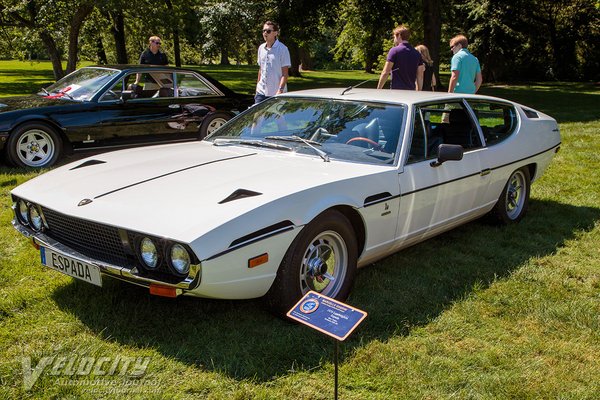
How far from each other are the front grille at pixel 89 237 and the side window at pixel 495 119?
3315 mm

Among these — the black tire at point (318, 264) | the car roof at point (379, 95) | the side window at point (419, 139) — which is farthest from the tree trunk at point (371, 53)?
the black tire at point (318, 264)

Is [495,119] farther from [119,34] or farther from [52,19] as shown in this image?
[119,34]

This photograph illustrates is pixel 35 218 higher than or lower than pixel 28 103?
lower

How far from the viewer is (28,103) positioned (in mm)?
7641

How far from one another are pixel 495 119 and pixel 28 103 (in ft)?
18.9

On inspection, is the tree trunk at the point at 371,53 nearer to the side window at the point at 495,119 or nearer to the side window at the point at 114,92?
the side window at the point at 114,92

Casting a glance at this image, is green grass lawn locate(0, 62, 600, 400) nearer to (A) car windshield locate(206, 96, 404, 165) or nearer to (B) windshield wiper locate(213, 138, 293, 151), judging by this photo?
(A) car windshield locate(206, 96, 404, 165)

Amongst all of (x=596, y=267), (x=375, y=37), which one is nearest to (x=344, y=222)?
(x=596, y=267)

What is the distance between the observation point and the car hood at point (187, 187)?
124 inches

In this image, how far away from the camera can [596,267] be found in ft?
15.2

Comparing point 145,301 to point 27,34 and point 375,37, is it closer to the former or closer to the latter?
point 27,34

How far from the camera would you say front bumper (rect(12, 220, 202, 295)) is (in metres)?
3.01

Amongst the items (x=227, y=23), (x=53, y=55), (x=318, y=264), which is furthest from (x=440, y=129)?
(x=227, y=23)

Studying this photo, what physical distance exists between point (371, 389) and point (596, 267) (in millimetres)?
2617
